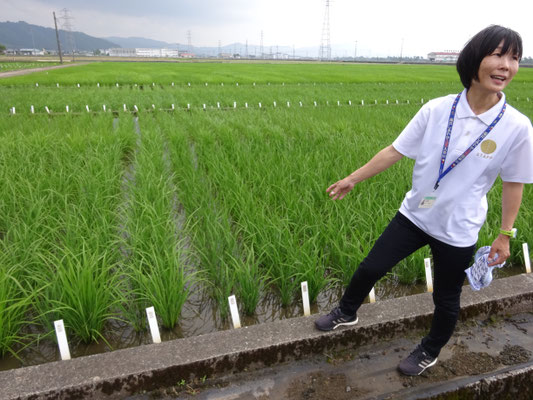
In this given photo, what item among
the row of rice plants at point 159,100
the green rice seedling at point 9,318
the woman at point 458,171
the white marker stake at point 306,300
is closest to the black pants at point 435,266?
the woman at point 458,171

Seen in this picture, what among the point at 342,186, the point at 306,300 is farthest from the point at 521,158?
the point at 306,300

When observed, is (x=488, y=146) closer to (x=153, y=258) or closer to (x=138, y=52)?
(x=153, y=258)

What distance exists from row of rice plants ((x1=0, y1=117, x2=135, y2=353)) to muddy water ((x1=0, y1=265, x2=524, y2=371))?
0.23ft

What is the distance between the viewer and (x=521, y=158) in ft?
3.67

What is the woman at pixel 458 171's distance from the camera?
109cm

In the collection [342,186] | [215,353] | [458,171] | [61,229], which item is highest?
[458,171]

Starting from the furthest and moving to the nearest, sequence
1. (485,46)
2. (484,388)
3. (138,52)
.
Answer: (138,52)
(484,388)
(485,46)

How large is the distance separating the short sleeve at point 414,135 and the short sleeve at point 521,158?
0.28 meters

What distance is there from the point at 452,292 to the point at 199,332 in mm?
1150

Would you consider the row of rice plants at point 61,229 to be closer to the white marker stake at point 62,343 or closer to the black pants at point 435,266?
the white marker stake at point 62,343

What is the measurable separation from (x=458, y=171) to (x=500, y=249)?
0.35 meters

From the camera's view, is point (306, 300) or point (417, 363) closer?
point (417, 363)

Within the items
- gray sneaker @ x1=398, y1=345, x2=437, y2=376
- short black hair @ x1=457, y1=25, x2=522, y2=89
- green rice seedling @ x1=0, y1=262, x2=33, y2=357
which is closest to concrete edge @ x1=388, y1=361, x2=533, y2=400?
gray sneaker @ x1=398, y1=345, x2=437, y2=376

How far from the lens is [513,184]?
3.91ft
